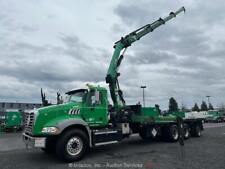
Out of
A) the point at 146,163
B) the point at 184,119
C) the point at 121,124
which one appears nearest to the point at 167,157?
the point at 146,163

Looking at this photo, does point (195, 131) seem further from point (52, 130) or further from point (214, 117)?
point (214, 117)

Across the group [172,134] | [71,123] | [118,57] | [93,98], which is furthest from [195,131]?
[71,123]

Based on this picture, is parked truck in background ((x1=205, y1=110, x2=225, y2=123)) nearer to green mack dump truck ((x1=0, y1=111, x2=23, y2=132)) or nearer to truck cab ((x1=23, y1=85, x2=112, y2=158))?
green mack dump truck ((x1=0, y1=111, x2=23, y2=132))

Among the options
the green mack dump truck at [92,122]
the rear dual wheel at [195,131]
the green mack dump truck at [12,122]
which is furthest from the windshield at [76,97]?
the green mack dump truck at [12,122]

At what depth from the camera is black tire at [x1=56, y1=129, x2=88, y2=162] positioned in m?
9.75

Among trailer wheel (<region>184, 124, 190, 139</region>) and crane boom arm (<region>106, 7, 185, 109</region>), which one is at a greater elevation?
crane boom arm (<region>106, 7, 185, 109</region>)

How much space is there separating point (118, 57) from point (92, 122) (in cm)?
525

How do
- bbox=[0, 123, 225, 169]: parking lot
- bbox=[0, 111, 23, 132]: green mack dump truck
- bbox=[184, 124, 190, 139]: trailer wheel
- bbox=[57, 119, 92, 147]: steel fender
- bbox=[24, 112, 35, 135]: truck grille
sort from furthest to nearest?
bbox=[0, 111, 23, 132]: green mack dump truck, bbox=[184, 124, 190, 139]: trailer wheel, bbox=[24, 112, 35, 135]: truck grille, bbox=[57, 119, 92, 147]: steel fender, bbox=[0, 123, 225, 169]: parking lot

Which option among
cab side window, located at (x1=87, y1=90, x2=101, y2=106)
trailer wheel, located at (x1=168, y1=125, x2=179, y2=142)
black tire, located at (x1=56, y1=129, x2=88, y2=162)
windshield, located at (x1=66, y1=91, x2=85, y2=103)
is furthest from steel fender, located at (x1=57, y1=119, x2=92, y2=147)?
trailer wheel, located at (x1=168, y1=125, x2=179, y2=142)

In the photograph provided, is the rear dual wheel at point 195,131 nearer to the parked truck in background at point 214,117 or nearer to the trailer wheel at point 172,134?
the trailer wheel at point 172,134

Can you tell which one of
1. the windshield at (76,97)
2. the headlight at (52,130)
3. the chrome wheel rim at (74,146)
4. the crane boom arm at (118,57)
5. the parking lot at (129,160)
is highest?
the crane boom arm at (118,57)

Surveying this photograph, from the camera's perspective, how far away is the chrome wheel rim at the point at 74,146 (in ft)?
32.8

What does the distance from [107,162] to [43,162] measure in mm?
2427

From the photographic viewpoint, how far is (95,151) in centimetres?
1231
